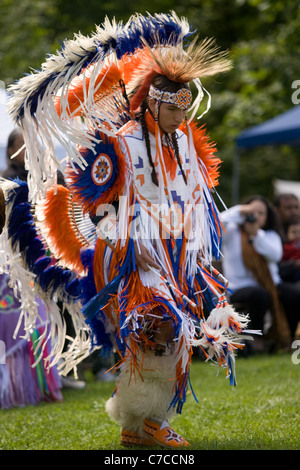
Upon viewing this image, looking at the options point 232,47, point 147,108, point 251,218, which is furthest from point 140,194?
point 232,47

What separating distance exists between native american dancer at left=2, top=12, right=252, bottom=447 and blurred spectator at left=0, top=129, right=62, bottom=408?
126cm

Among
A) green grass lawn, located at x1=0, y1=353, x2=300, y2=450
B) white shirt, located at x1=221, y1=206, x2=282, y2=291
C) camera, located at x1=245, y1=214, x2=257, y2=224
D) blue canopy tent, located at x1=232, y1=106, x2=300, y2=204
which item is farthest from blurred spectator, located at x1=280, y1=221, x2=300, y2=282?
blue canopy tent, located at x1=232, y1=106, x2=300, y2=204

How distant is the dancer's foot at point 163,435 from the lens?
9.93 ft

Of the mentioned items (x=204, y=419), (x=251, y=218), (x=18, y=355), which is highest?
(x=251, y=218)

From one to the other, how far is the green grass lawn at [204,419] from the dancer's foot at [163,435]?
8 centimetres

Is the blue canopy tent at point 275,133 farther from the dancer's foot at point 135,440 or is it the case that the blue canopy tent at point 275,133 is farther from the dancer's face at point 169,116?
the dancer's foot at point 135,440

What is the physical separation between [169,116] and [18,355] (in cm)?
203

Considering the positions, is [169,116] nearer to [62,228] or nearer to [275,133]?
[62,228]

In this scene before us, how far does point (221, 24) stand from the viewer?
14281 mm

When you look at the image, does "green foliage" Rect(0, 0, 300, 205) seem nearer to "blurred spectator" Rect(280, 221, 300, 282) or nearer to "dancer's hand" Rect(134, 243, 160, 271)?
"blurred spectator" Rect(280, 221, 300, 282)

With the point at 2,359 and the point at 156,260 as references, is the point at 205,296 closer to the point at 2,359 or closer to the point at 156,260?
the point at 156,260

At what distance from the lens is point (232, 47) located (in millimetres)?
13898

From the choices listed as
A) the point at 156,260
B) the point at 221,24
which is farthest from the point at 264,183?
the point at 156,260

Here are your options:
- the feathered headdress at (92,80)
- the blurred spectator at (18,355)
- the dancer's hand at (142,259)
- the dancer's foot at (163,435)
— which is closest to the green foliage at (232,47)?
the blurred spectator at (18,355)
